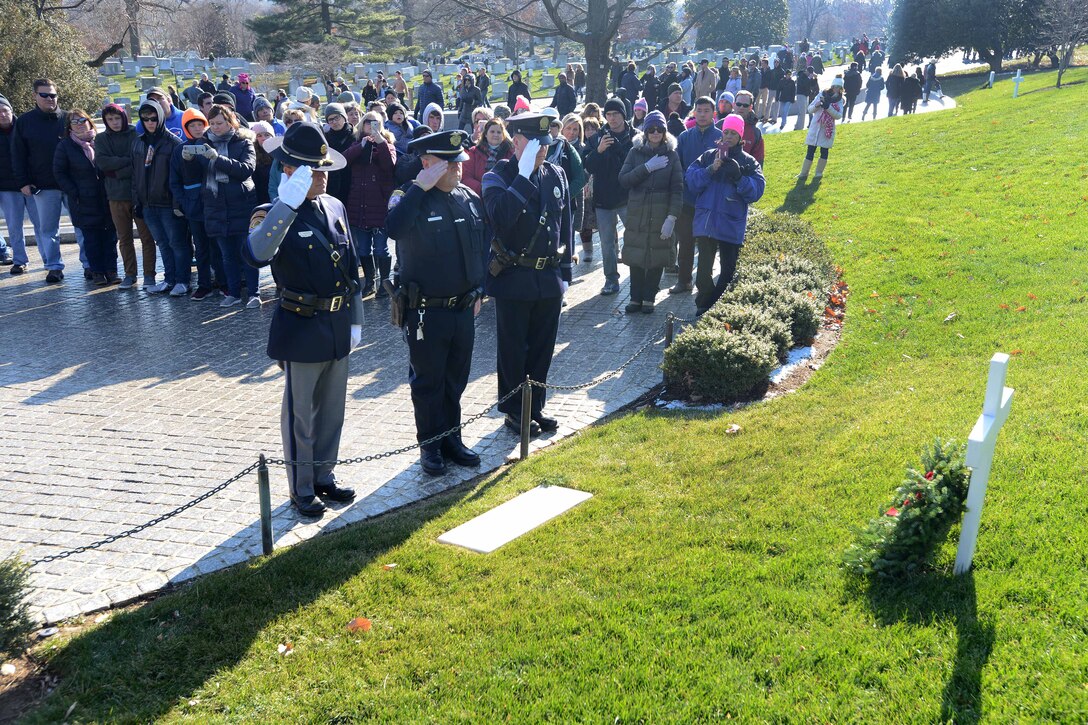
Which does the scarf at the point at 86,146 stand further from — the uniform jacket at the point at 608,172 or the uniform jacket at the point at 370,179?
the uniform jacket at the point at 608,172

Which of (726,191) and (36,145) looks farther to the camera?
(36,145)

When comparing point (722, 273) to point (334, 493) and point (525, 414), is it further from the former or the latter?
point (334, 493)

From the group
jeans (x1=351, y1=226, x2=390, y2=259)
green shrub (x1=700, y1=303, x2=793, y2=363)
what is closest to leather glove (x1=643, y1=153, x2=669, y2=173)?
green shrub (x1=700, y1=303, x2=793, y2=363)

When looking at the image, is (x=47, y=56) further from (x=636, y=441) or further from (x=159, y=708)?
(x=159, y=708)

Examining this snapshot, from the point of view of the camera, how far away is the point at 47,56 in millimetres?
18875

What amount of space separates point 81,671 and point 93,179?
946 cm

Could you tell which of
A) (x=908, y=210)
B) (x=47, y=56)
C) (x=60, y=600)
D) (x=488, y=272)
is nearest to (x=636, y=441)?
(x=488, y=272)

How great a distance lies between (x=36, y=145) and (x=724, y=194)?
8958 mm

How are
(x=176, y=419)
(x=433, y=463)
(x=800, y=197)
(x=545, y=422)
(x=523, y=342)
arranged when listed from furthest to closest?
(x=800, y=197) → (x=176, y=419) → (x=545, y=422) → (x=523, y=342) → (x=433, y=463)

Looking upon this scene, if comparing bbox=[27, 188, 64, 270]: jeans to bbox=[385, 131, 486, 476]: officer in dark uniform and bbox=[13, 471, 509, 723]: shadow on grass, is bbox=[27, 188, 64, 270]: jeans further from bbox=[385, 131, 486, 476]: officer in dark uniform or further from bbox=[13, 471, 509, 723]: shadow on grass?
bbox=[13, 471, 509, 723]: shadow on grass

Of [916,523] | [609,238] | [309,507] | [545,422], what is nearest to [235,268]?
[609,238]

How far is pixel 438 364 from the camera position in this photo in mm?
6594

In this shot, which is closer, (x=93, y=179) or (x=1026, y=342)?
(x=1026, y=342)

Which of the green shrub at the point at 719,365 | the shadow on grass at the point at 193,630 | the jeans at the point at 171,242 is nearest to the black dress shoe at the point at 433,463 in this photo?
the shadow on grass at the point at 193,630
